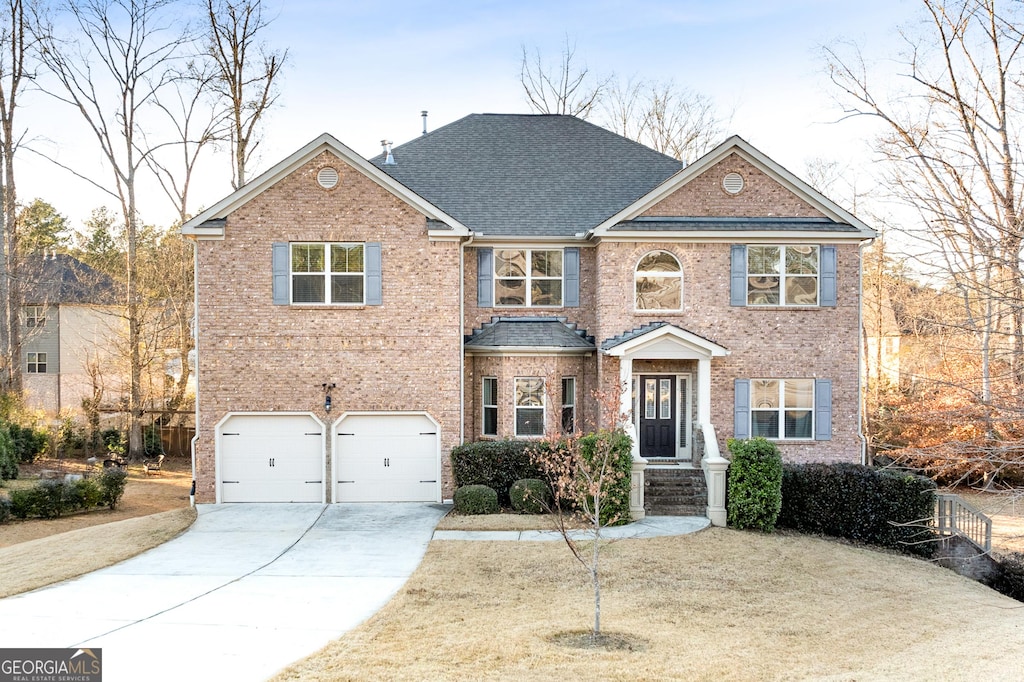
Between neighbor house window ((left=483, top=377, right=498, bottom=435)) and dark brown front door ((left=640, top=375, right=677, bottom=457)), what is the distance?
3.56m

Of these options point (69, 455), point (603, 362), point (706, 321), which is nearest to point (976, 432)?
point (706, 321)

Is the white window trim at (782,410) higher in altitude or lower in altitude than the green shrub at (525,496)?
higher

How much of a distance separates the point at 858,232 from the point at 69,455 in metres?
26.8

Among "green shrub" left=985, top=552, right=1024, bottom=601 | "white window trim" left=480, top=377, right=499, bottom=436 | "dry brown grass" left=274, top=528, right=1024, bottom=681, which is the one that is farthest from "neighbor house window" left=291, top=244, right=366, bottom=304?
"green shrub" left=985, top=552, right=1024, bottom=601

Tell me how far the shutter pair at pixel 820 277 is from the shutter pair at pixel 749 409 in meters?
1.89

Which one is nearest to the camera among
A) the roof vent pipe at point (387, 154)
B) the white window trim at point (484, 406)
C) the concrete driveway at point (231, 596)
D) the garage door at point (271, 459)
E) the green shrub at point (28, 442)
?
the concrete driveway at point (231, 596)

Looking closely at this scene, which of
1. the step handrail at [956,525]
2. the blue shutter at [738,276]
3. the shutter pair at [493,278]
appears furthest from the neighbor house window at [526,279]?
the step handrail at [956,525]

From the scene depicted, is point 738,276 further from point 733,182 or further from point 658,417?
point 658,417

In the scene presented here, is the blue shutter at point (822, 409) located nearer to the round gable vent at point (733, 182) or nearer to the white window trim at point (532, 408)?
the round gable vent at point (733, 182)

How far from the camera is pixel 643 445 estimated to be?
2027 cm

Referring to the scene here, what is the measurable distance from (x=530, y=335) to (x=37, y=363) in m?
31.8

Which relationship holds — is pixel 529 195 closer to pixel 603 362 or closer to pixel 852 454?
pixel 603 362

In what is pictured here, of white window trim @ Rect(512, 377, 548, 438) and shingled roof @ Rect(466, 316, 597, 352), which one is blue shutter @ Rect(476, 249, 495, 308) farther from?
white window trim @ Rect(512, 377, 548, 438)

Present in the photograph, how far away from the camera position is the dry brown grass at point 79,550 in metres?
13.2
